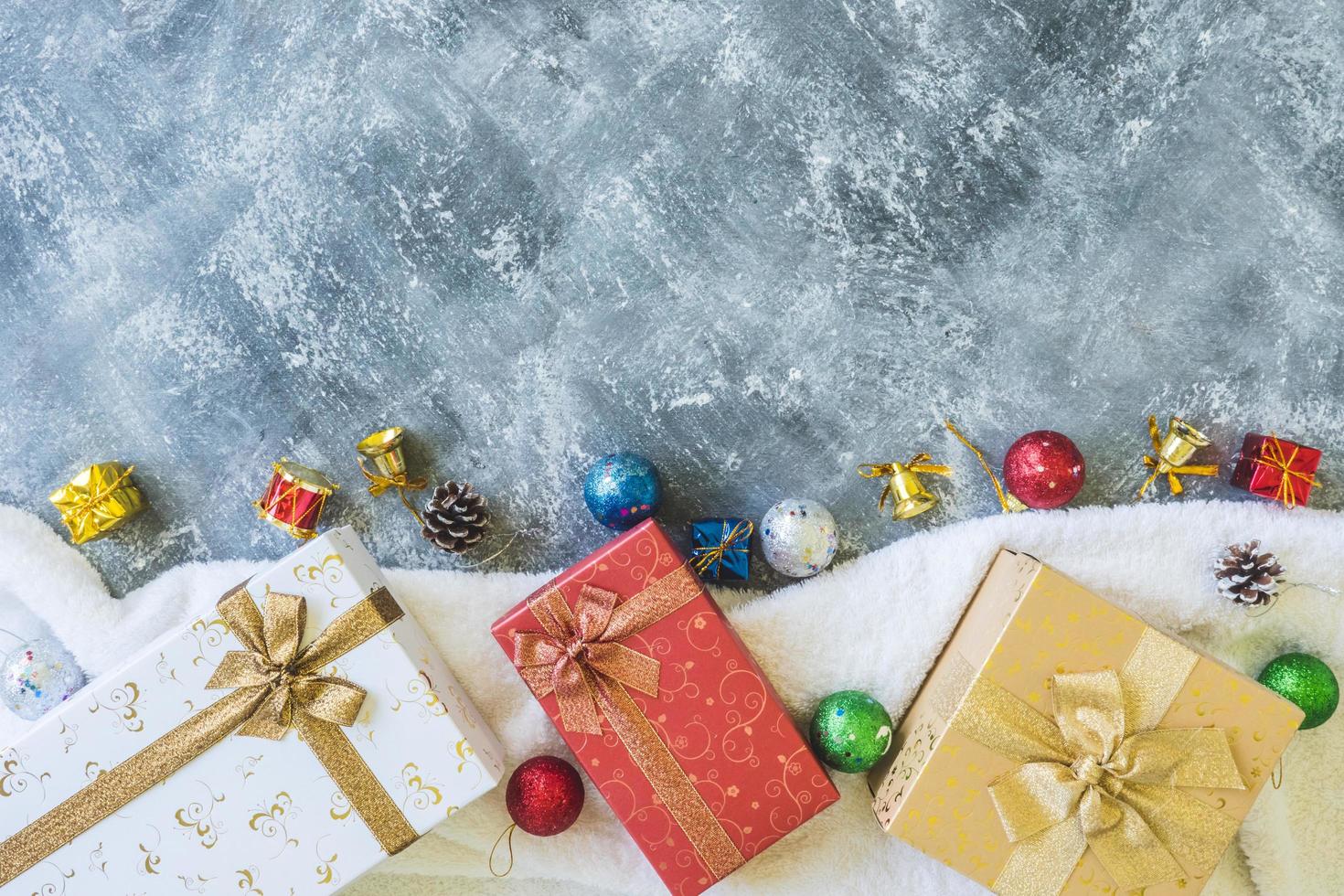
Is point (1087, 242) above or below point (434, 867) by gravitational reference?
above

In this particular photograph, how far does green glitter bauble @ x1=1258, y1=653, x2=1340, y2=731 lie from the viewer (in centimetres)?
142

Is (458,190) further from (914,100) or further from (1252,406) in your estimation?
(1252,406)

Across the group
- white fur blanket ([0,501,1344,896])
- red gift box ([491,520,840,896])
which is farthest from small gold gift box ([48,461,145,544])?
red gift box ([491,520,840,896])

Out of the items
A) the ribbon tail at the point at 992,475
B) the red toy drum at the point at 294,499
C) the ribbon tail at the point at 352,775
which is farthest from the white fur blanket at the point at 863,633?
the ribbon tail at the point at 352,775

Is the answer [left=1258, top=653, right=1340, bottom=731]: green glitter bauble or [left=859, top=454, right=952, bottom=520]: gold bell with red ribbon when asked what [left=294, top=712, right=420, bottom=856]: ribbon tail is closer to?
[left=859, top=454, right=952, bottom=520]: gold bell with red ribbon

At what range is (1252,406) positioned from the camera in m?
1.50

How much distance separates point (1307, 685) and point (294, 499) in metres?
1.71

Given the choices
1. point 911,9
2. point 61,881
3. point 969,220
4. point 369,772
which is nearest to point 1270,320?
point 969,220

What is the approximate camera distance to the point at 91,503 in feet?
5.02

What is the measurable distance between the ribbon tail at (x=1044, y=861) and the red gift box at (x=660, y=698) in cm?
31

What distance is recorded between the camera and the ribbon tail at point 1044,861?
50.6 inches

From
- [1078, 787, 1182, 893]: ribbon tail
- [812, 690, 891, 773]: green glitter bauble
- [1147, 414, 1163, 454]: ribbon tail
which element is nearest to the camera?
[1078, 787, 1182, 893]: ribbon tail

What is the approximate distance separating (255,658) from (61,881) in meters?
0.46

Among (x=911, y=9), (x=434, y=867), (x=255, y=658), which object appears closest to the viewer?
(x=255, y=658)
